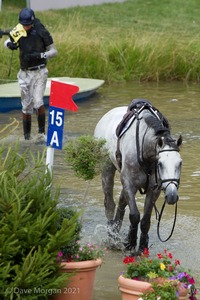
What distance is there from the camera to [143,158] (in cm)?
810

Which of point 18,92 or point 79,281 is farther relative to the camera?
point 18,92

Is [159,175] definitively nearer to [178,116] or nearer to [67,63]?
[178,116]

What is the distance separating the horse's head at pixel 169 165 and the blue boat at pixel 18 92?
9.71 metres

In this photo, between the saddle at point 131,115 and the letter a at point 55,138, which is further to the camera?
the saddle at point 131,115

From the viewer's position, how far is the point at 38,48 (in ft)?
46.0

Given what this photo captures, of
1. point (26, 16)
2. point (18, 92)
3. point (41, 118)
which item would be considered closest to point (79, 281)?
point (26, 16)

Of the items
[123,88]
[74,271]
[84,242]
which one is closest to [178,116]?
[123,88]

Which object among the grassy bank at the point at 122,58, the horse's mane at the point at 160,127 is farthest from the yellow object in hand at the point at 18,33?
the horse's mane at the point at 160,127

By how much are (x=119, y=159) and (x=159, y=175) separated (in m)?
0.85

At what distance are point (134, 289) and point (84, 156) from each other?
1.80 metres

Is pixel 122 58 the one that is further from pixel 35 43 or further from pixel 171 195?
pixel 171 195

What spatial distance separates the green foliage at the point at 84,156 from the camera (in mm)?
7758

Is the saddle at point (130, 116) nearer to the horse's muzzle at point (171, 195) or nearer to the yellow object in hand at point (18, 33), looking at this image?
the horse's muzzle at point (171, 195)

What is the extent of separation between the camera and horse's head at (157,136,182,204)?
7.54m
